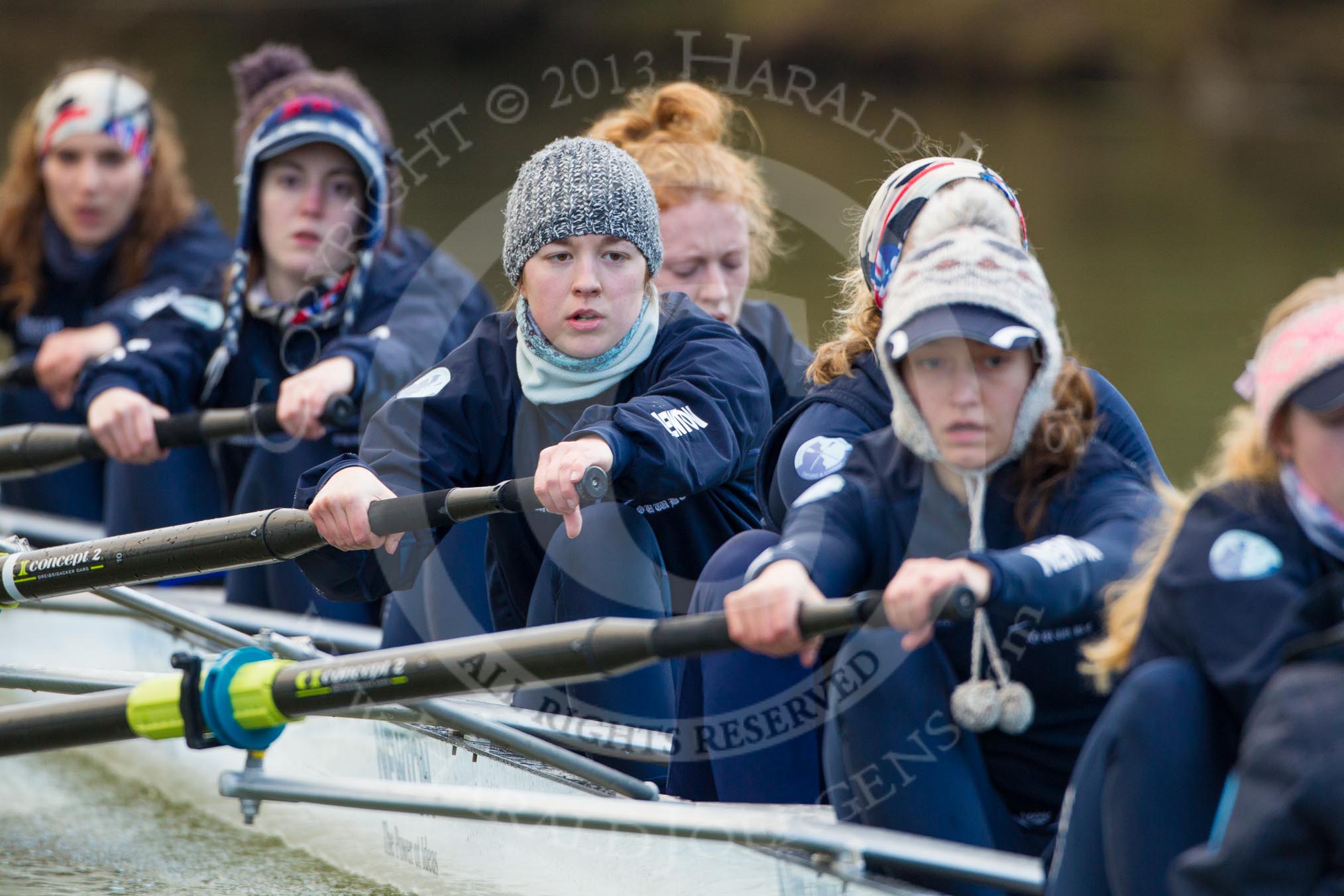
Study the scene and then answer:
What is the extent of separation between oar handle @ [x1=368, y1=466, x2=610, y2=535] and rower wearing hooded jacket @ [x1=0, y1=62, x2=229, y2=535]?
1.70m

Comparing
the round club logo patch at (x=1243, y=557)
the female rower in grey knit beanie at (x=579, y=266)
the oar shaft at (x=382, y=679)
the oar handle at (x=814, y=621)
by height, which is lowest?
Answer: the oar shaft at (x=382, y=679)

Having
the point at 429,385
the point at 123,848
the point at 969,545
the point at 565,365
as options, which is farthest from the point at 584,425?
the point at 123,848

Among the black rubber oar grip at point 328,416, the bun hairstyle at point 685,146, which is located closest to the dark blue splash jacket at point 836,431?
the bun hairstyle at point 685,146

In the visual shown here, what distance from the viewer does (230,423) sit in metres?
2.57

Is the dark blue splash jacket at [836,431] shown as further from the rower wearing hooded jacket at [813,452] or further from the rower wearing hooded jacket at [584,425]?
the rower wearing hooded jacket at [584,425]

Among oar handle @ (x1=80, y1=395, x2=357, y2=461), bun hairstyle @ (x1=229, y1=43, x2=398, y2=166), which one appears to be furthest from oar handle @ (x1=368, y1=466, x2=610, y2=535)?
bun hairstyle @ (x1=229, y1=43, x2=398, y2=166)

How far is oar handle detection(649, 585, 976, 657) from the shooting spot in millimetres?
1244

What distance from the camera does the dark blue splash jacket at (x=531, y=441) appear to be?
1.87 metres

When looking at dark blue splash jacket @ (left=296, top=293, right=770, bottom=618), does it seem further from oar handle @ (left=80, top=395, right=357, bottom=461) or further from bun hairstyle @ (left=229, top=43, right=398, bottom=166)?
bun hairstyle @ (left=229, top=43, right=398, bottom=166)

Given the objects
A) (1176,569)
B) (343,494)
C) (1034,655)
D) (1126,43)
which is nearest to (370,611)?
(343,494)

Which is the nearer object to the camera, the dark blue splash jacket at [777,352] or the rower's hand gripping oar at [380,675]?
the rower's hand gripping oar at [380,675]

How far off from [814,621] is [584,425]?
58cm

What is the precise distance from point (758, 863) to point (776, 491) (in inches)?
17.1

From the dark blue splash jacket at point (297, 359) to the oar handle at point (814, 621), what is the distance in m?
1.32
